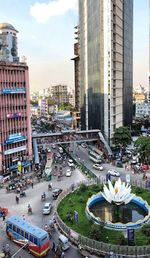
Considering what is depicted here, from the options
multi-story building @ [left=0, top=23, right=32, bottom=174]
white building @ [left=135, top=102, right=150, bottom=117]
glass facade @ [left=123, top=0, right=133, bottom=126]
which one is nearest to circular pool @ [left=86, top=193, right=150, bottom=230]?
multi-story building @ [left=0, top=23, right=32, bottom=174]

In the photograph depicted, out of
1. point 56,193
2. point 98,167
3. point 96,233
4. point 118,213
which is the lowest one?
point 56,193

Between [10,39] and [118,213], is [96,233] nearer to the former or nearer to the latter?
[118,213]

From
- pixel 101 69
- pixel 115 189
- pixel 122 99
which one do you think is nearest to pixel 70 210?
pixel 115 189

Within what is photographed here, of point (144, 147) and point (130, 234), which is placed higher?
point (144, 147)

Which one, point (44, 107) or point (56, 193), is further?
point (44, 107)

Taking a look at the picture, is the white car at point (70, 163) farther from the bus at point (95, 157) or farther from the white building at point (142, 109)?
the white building at point (142, 109)

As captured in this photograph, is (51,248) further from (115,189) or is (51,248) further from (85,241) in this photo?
(115,189)

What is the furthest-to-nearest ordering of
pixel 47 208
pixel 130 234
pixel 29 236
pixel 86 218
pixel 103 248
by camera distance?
pixel 47 208, pixel 86 218, pixel 29 236, pixel 130 234, pixel 103 248

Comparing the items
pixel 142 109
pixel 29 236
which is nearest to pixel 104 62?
pixel 29 236

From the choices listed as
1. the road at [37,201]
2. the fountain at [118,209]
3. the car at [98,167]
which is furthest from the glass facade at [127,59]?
the fountain at [118,209]
